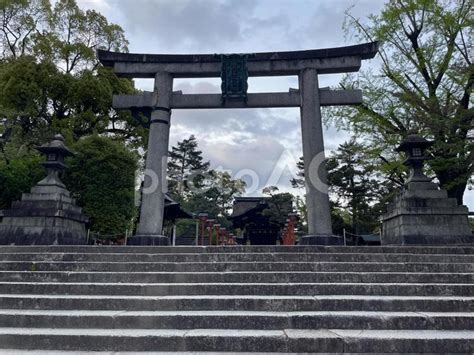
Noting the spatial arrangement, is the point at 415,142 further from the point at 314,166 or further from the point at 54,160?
the point at 54,160

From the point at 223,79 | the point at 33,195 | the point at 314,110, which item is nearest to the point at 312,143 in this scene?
the point at 314,110

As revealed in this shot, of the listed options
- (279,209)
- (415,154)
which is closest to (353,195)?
(279,209)

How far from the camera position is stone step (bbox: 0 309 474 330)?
365cm

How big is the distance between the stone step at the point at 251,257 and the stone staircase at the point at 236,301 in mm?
18

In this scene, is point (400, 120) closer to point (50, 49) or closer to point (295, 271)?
point (295, 271)

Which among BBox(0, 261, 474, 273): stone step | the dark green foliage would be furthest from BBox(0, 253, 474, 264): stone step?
the dark green foliage

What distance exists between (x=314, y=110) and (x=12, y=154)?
13.3 m

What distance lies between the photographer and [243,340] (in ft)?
11.0

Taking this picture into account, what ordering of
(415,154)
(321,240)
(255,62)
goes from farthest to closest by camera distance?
(255,62) < (415,154) < (321,240)

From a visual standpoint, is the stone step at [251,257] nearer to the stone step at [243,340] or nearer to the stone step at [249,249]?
the stone step at [249,249]

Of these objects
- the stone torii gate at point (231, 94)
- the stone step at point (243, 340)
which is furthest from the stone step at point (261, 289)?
the stone torii gate at point (231, 94)

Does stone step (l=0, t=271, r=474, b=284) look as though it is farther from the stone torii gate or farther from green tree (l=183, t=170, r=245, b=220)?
green tree (l=183, t=170, r=245, b=220)

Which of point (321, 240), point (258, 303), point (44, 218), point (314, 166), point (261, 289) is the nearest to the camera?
point (258, 303)

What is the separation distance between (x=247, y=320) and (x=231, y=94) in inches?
280
